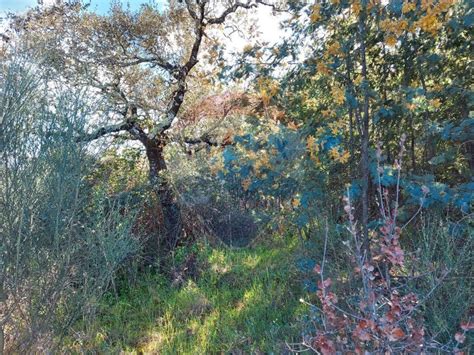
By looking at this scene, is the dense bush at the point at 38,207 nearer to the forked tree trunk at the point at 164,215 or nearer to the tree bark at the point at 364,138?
the tree bark at the point at 364,138

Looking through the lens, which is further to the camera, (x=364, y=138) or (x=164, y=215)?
(x=164, y=215)

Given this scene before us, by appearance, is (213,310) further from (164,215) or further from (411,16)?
(411,16)

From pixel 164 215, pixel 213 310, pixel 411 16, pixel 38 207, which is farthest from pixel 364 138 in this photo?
pixel 164 215

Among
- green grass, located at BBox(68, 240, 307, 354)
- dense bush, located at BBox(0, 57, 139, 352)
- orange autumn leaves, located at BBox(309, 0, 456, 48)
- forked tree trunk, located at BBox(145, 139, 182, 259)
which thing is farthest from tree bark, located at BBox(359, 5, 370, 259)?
forked tree trunk, located at BBox(145, 139, 182, 259)

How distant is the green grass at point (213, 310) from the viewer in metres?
3.78

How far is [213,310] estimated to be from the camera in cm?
454

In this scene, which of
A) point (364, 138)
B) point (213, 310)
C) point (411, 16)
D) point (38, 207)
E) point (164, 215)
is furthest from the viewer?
point (164, 215)


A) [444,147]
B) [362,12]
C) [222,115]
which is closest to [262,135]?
[362,12]

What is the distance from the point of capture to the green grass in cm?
378

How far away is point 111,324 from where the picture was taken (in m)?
4.59

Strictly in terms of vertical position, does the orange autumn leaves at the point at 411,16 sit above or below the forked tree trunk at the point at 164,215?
above

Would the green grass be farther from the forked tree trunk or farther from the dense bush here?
the dense bush

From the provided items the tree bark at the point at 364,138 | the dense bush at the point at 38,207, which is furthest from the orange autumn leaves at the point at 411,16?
the dense bush at the point at 38,207

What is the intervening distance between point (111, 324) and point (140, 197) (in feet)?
6.46
